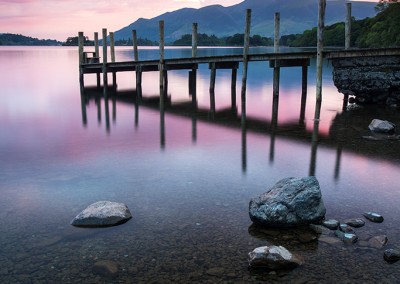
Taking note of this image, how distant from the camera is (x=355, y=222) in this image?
22.3ft

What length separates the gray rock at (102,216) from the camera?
22.5ft

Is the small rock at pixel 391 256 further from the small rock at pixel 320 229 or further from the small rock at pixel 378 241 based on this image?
the small rock at pixel 320 229

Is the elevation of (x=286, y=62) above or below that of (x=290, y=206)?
above

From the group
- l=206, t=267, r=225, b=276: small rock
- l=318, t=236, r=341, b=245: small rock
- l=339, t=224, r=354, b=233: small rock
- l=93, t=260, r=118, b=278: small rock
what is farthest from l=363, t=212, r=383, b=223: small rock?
l=93, t=260, r=118, b=278: small rock

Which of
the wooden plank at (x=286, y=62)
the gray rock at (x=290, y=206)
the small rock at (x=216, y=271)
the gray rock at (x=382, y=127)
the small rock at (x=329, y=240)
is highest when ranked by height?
the wooden plank at (x=286, y=62)

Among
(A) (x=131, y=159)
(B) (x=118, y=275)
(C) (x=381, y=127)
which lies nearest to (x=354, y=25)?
(C) (x=381, y=127)

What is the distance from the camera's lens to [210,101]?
75.8 ft

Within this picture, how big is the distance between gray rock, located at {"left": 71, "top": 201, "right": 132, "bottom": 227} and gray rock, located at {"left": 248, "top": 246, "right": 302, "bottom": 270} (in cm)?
243

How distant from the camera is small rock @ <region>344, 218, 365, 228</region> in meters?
6.77

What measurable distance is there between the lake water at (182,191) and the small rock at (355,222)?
0.37 feet

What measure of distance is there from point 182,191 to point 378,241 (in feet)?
12.6

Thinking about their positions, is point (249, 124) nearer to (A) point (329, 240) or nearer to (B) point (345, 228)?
(B) point (345, 228)

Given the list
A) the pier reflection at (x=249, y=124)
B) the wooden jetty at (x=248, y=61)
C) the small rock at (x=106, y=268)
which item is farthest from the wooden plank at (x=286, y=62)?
the small rock at (x=106, y=268)

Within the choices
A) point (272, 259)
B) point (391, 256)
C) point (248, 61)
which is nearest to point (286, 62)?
point (248, 61)
